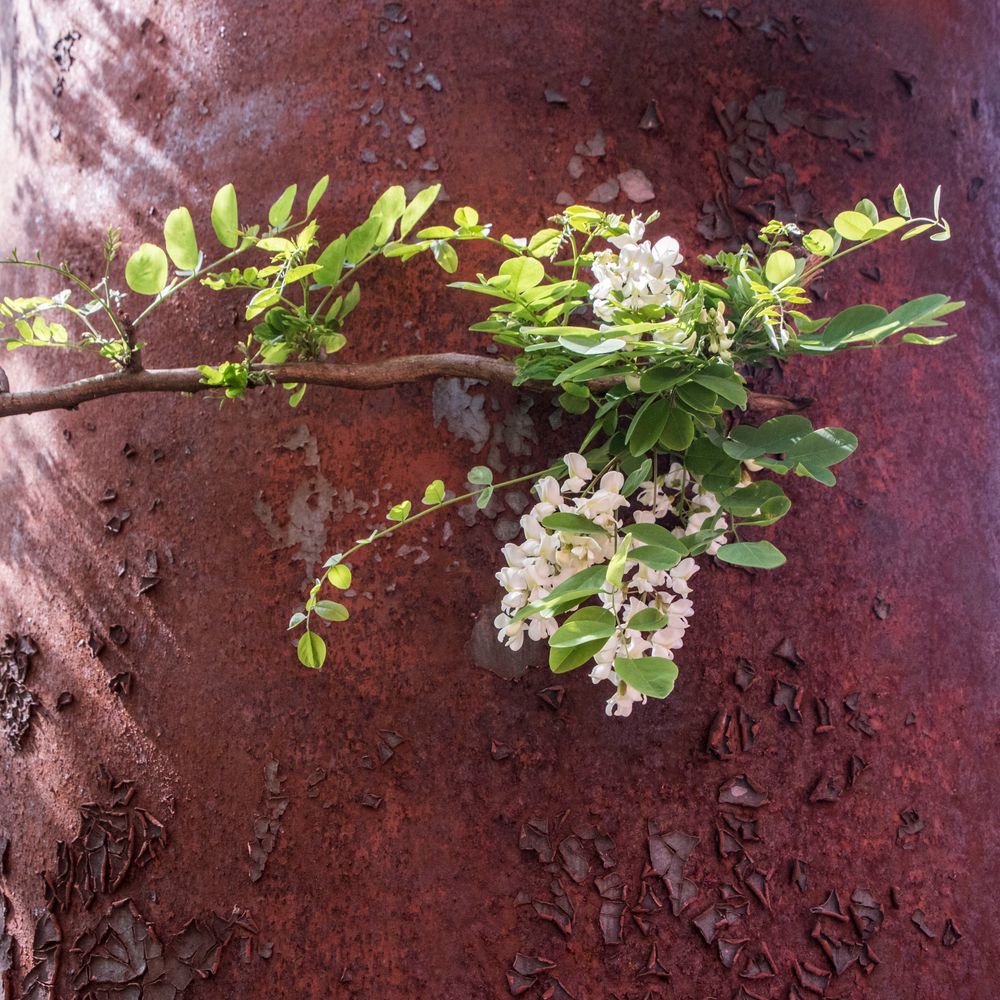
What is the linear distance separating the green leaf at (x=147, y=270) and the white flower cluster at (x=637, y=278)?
599 millimetres

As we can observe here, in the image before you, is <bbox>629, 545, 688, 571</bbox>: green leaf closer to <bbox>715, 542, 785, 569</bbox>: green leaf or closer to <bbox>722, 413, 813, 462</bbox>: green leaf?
<bbox>715, 542, 785, 569</bbox>: green leaf

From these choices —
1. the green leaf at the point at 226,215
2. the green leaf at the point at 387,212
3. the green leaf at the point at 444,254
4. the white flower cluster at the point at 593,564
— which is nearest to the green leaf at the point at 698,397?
the white flower cluster at the point at 593,564

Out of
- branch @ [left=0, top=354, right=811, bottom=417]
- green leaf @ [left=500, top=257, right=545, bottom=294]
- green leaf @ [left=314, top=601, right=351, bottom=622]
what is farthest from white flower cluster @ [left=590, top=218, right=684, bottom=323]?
green leaf @ [left=314, top=601, right=351, bottom=622]

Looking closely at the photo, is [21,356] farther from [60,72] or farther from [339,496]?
[339,496]

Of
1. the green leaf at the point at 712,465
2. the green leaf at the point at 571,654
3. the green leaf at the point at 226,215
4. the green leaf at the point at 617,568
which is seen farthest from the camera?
the green leaf at the point at 226,215

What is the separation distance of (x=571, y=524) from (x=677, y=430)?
0.18 meters

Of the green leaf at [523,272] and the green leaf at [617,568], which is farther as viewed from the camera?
the green leaf at [523,272]

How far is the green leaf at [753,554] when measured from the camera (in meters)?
0.99

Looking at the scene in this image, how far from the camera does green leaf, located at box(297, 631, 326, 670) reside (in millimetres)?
1162

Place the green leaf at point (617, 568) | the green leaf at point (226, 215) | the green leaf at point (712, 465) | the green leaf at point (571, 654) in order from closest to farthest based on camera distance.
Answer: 1. the green leaf at point (617, 568)
2. the green leaf at point (571, 654)
3. the green leaf at point (712, 465)
4. the green leaf at point (226, 215)

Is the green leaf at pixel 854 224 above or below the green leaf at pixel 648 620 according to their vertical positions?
above

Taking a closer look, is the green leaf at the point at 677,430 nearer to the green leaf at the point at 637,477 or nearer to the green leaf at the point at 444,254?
the green leaf at the point at 637,477

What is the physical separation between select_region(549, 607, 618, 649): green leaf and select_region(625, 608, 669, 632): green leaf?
0.02 metres

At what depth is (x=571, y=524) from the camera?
1049 millimetres
